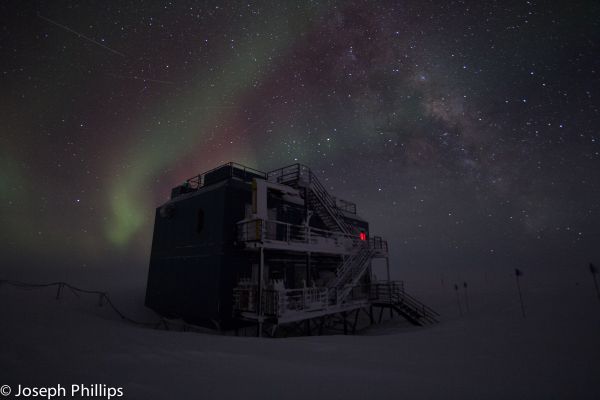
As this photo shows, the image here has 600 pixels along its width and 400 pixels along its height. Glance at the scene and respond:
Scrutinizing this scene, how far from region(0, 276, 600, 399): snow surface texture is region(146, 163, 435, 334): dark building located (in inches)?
288

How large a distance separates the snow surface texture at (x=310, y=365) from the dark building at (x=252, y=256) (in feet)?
24.0

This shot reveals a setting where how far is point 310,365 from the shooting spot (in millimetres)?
5570

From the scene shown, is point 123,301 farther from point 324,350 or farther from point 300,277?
point 324,350

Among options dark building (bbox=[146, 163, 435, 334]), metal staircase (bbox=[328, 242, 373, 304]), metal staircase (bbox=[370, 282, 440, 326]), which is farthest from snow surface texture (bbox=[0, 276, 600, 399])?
metal staircase (bbox=[370, 282, 440, 326])

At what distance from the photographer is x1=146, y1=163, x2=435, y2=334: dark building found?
15281mm

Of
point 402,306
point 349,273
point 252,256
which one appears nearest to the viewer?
point 252,256

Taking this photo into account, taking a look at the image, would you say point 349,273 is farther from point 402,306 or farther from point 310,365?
point 310,365

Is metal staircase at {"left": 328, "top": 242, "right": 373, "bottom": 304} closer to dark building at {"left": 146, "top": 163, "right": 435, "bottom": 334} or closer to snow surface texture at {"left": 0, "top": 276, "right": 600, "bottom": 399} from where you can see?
dark building at {"left": 146, "top": 163, "right": 435, "bottom": 334}

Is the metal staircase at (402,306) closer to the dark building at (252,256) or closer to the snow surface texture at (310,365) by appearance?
the dark building at (252,256)

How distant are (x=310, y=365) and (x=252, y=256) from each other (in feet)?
41.7

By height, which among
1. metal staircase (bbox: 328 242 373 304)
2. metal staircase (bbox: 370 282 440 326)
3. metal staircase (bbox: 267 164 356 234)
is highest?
metal staircase (bbox: 267 164 356 234)

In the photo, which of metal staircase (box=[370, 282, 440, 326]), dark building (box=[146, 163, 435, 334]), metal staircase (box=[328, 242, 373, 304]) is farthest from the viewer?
metal staircase (box=[370, 282, 440, 326])

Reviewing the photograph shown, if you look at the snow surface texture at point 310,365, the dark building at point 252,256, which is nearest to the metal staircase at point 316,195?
the dark building at point 252,256

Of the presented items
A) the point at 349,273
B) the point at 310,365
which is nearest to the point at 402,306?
the point at 349,273
